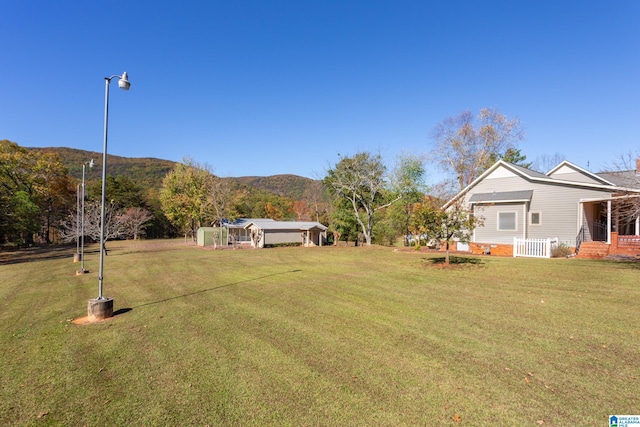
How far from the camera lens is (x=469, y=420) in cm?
325

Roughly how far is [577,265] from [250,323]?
13.6 m

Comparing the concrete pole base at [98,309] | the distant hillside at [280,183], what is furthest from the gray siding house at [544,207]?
the distant hillside at [280,183]

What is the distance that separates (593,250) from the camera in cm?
1493

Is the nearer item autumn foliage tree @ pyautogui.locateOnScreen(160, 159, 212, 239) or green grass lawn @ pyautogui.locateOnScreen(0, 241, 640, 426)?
green grass lawn @ pyautogui.locateOnScreen(0, 241, 640, 426)

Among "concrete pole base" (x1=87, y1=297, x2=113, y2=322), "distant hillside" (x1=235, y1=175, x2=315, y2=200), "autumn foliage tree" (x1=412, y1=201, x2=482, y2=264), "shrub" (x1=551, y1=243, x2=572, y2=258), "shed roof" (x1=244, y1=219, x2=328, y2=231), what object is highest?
"distant hillside" (x1=235, y1=175, x2=315, y2=200)

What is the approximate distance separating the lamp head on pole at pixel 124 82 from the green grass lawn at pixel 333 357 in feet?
19.2

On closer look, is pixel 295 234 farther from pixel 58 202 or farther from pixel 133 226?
pixel 58 202

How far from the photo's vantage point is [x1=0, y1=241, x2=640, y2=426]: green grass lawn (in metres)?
3.50

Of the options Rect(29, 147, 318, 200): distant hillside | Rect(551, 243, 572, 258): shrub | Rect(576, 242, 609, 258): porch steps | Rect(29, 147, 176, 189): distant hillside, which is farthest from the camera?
Rect(29, 147, 318, 200): distant hillside

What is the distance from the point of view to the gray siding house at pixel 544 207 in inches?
626

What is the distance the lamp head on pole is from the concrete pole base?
5.41 m

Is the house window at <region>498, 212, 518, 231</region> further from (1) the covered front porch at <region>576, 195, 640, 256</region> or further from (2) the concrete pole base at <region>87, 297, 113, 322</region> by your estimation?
(2) the concrete pole base at <region>87, 297, 113, 322</region>

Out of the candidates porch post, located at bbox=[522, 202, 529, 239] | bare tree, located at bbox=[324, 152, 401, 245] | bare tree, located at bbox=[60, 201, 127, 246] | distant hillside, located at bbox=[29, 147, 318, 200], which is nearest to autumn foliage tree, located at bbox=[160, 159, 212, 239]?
bare tree, located at bbox=[60, 201, 127, 246]

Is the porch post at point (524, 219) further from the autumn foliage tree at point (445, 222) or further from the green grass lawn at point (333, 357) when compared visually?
the green grass lawn at point (333, 357)
